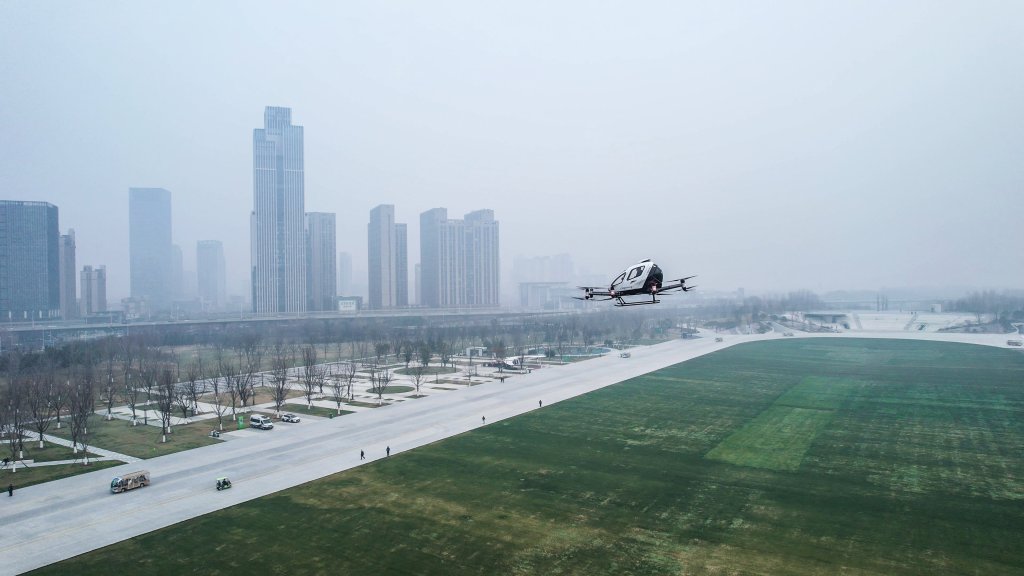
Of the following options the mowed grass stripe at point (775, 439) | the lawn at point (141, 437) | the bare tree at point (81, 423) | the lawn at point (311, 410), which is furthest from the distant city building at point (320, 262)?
the mowed grass stripe at point (775, 439)

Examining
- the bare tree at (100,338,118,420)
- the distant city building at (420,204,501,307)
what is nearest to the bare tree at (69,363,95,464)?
the bare tree at (100,338,118,420)

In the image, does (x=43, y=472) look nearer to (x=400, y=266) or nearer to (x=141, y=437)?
(x=141, y=437)

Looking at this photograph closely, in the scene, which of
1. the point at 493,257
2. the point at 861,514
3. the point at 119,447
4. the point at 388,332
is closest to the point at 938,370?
the point at 861,514

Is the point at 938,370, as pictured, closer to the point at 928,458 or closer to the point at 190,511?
the point at 928,458

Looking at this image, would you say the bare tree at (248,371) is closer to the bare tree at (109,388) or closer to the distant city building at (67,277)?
the bare tree at (109,388)

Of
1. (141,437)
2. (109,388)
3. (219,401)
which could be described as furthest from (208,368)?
(141,437)

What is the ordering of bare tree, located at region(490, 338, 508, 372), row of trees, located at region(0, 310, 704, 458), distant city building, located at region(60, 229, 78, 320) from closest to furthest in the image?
row of trees, located at region(0, 310, 704, 458) → bare tree, located at region(490, 338, 508, 372) → distant city building, located at region(60, 229, 78, 320)

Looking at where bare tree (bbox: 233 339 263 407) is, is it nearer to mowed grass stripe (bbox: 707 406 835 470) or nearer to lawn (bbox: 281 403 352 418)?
lawn (bbox: 281 403 352 418)
